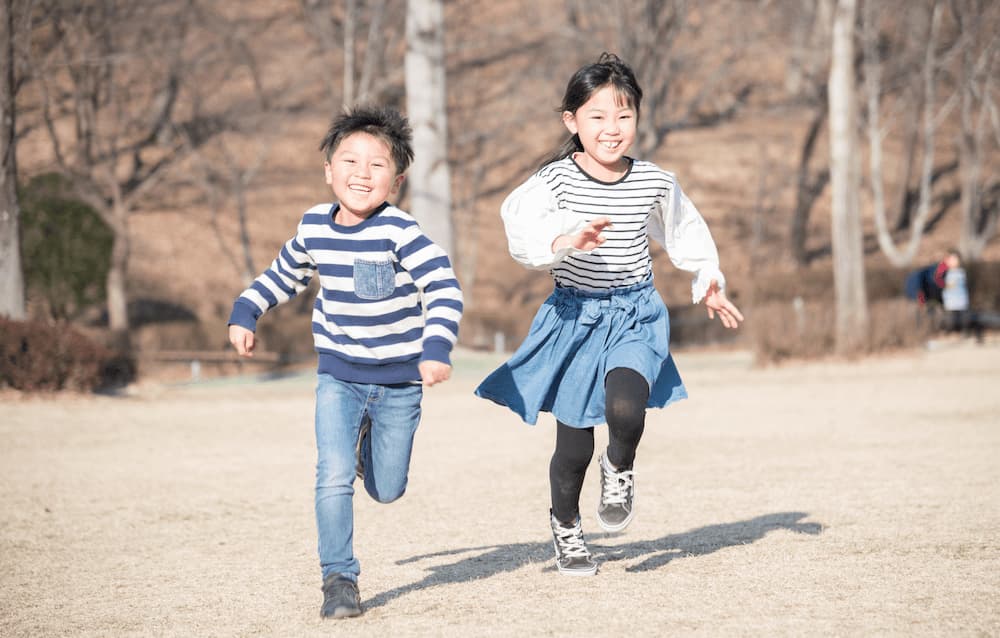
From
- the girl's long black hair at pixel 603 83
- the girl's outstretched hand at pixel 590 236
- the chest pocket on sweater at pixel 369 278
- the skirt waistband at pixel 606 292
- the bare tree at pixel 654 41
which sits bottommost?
the skirt waistband at pixel 606 292

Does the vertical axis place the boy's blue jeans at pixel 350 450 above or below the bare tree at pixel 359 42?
below

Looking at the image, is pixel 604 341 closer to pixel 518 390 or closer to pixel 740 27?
pixel 518 390

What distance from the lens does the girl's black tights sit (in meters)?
4.42

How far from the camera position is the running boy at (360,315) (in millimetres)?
4238

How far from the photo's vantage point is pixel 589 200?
4.68 m

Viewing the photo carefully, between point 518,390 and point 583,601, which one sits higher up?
point 518,390

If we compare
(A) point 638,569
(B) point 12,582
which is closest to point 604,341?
(A) point 638,569

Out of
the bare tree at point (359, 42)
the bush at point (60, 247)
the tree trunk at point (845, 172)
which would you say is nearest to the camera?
the tree trunk at point (845, 172)

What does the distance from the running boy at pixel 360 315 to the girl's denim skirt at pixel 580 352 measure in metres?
0.47

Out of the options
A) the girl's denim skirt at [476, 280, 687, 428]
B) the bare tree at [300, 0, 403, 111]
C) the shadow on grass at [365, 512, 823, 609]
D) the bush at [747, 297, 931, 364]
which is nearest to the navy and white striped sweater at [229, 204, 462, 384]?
the girl's denim skirt at [476, 280, 687, 428]

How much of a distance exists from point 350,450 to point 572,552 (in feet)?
3.33

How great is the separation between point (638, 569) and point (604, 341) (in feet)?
3.10

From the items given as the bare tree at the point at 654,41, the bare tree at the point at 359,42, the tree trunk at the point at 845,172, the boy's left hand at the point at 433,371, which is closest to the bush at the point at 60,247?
the bare tree at the point at 359,42

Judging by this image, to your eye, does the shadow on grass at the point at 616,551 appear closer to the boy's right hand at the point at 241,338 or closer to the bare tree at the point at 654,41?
the boy's right hand at the point at 241,338
